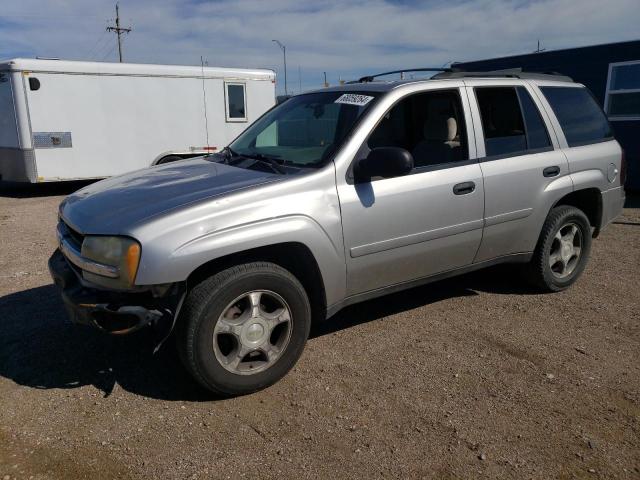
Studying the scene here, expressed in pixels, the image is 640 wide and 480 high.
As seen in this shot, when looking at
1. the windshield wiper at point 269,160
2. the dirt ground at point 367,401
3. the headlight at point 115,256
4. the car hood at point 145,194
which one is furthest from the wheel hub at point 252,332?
the windshield wiper at point 269,160

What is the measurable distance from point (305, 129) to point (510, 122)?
172 cm

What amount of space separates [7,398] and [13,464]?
2.33 ft

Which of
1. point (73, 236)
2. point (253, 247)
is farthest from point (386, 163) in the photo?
point (73, 236)

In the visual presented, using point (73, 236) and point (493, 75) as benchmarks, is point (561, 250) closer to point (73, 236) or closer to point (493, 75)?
point (493, 75)

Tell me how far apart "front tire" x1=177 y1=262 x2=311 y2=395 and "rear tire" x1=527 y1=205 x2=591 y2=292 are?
7.97 feet

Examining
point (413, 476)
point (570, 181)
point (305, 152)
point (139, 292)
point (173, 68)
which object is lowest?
point (413, 476)

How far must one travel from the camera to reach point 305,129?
13.2ft

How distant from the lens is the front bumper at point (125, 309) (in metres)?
2.88

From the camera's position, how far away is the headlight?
9.24ft

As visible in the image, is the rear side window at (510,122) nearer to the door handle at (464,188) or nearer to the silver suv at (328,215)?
the silver suv at (328,215)

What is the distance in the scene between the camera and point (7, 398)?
3262mm

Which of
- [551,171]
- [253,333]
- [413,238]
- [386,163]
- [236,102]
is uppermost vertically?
[236,102]

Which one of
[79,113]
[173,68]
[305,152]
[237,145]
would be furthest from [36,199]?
[305,152]

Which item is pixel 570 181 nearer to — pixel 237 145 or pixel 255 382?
pixel 237 145
